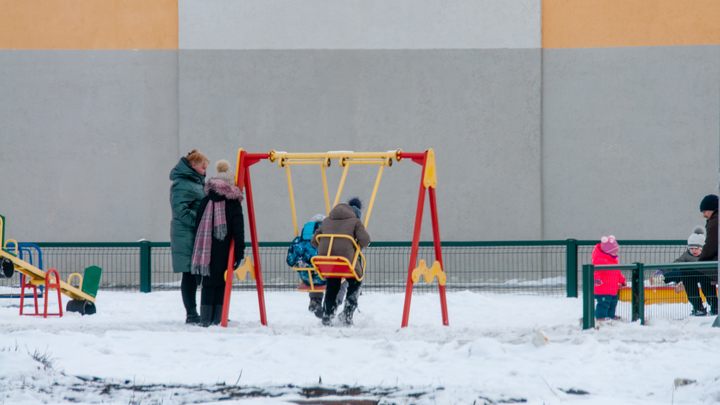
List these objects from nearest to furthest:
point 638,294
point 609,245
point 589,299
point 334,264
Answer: point 589,299 < point 334,264 < point 638,294 < point 609,245

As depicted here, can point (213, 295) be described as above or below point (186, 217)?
below

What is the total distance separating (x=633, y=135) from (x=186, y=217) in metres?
9.42

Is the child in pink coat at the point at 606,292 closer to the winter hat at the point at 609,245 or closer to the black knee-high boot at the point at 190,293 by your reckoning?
the winter hat at the point at 609,245

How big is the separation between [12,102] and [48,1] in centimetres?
217

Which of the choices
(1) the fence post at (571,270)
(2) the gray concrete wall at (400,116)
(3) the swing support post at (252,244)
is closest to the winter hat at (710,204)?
(1) the fence post at (571,270)

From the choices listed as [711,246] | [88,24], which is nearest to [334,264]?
[711,246]

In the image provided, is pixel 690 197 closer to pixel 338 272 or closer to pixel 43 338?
pixel 338 272

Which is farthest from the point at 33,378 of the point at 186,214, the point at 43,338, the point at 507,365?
the point at 507,365

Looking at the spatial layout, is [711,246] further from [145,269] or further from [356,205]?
[145,269]

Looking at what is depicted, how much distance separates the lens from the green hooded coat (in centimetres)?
703

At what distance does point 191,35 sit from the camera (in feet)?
43.0

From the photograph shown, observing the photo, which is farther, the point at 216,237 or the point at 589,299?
the point at 216,237

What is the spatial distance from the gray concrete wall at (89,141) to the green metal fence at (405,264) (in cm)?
77

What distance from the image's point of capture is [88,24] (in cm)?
1337
